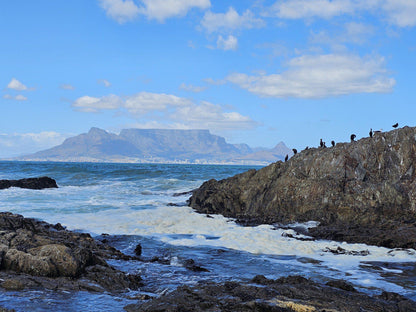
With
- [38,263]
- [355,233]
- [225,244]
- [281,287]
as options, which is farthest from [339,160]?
[38,263]

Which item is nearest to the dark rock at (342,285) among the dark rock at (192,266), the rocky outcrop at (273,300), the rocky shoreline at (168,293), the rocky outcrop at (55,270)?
the rocky shoreline at (168,293)

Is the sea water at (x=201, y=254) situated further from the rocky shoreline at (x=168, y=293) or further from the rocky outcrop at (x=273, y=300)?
the rocky outcrop at (x=273, y=300)

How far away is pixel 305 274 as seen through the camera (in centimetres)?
1228

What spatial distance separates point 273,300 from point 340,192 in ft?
54.3

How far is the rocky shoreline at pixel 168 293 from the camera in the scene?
7707 millimetres

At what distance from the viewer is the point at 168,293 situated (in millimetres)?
8773

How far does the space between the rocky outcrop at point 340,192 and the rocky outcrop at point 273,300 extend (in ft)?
31.3

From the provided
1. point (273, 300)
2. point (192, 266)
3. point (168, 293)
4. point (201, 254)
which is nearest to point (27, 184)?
point (201, 254)

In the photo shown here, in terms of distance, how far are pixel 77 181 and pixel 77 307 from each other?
49.2 metres

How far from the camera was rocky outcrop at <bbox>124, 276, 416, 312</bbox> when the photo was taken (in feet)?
24.6

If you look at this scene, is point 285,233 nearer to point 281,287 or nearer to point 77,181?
point 281,287

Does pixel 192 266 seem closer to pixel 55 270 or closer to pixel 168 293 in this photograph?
pixel 168 293

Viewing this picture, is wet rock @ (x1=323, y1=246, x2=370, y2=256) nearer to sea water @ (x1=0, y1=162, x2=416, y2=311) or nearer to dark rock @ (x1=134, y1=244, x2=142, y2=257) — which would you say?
sea water @ (x1=0, y1=162, x2=416, y2=311)

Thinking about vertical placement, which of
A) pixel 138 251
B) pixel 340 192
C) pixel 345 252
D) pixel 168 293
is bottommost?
pixel 345 252
